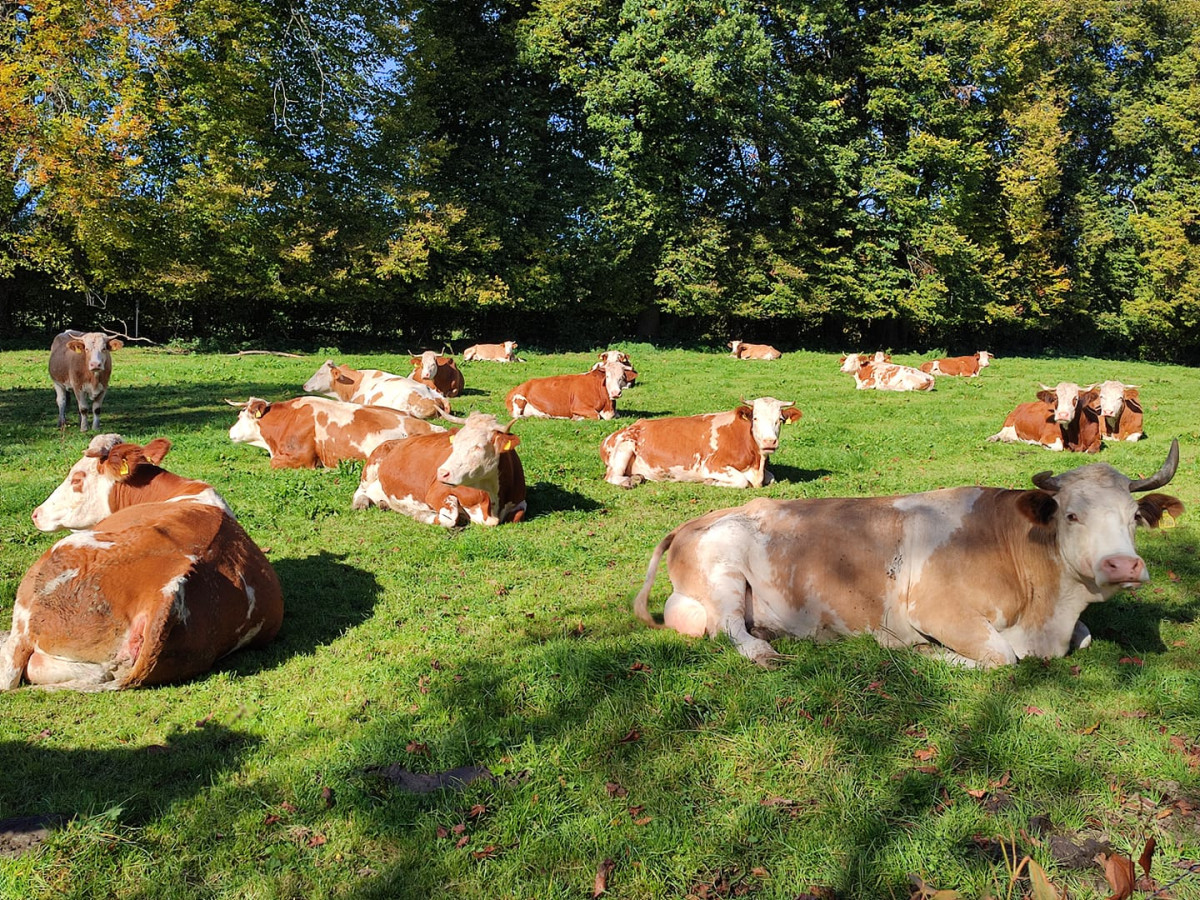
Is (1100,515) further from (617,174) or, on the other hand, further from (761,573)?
(617,174)

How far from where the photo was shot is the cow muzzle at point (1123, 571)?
483 centimetres

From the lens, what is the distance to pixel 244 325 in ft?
106

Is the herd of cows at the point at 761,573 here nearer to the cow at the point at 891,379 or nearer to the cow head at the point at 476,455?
the cow head at the point at 476,455

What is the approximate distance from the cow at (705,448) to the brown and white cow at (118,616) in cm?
692

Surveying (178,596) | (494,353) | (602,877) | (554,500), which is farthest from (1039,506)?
(494,353)

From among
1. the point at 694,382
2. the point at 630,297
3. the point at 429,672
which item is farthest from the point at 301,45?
the point at 429,672

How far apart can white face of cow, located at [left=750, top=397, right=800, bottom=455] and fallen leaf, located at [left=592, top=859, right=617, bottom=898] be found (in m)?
8.36

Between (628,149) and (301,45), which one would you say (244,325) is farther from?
(628,149)

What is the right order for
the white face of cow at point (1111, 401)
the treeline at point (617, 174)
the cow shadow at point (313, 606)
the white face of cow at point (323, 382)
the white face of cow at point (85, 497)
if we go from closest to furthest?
the cow shadow at point (313, 606) → the white face of cow at point (85, 497) → the white face of cow at point (1111, 401) → the white face of cow at point (323, 382) → the treeline at point (617, 174)

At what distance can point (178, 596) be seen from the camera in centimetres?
541

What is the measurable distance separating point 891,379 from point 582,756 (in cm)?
2109

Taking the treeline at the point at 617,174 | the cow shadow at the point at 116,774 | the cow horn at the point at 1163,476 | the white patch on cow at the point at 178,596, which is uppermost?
the treeline at the point at 617,174

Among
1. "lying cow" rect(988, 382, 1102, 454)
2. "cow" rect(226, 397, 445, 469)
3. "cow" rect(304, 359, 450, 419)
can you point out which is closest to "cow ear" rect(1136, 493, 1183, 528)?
"cow" rect(226, 397, 445, 469)

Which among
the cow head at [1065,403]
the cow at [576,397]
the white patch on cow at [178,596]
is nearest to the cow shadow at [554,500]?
the white patch on cow at [178,596]
